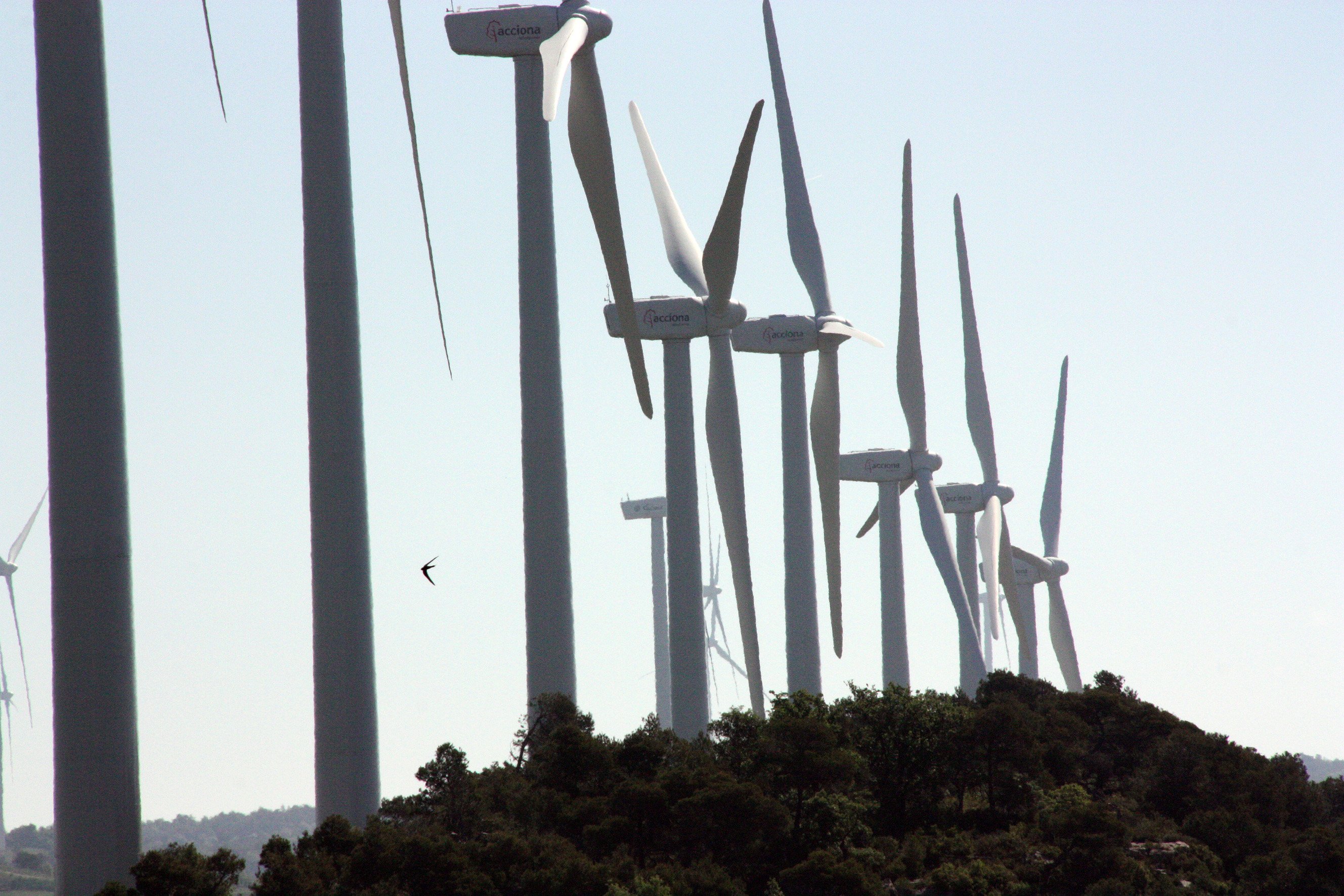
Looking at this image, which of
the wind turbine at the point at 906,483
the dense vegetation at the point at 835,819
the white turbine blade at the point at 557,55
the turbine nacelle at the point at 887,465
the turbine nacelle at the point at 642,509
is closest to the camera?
the dense vegetation at the point at 835,819

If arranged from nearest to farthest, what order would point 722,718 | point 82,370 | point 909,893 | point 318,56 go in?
point 82,370
point 318,56
point 909,893
point 722,718

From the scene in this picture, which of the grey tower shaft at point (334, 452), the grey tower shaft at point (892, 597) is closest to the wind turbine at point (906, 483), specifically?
the grey tower shaft at point (892, 597)

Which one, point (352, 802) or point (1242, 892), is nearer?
point (352, 802)

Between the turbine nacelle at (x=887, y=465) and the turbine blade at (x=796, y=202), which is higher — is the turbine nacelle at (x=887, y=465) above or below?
below

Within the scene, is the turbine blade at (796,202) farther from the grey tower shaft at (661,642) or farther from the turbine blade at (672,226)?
the grey tower shaft at (661,642)

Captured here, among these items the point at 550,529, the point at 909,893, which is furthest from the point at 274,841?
the point at 909,893

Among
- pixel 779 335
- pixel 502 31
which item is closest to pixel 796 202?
pixel 779 335

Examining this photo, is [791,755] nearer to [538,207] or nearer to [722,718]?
[722,718]
